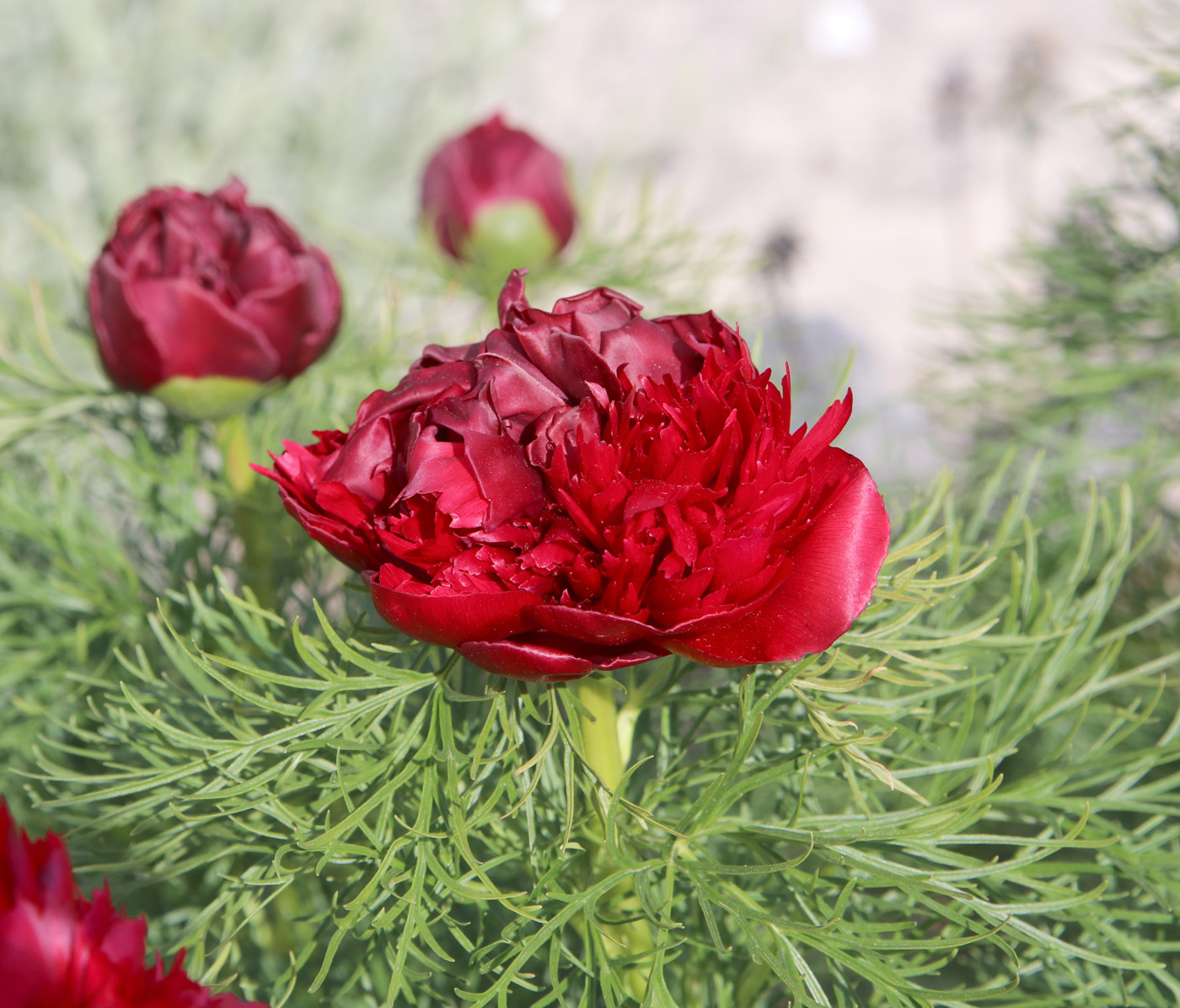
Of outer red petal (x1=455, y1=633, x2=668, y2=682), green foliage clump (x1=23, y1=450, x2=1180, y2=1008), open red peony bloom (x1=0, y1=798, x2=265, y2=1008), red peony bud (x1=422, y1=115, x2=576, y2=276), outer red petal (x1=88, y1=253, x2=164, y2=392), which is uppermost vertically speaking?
red peony bud (x1=422, y1=115, x2=576, y2=276)

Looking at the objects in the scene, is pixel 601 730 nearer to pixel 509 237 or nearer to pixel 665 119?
pixel 509 237

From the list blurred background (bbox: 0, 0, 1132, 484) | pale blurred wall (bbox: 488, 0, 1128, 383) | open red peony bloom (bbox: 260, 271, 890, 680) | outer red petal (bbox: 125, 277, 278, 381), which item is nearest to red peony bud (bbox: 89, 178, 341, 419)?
outer red petal (bbox: 125, 277, 278, 381)

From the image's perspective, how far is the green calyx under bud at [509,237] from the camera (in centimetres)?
62

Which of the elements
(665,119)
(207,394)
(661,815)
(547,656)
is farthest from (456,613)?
(665,119)

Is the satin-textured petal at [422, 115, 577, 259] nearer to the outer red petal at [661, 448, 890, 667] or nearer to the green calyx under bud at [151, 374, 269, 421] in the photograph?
the green calyx under bud at [151, 374, 269, 421]

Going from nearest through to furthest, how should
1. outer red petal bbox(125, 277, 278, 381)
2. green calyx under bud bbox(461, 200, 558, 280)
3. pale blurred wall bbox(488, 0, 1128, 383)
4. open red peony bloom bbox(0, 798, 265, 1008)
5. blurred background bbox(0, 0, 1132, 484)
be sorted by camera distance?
open red peony bloom bbox(0, 798, 265, 1008), outer red petal bbox(125, 277, 278, 381), green calyx under bud bbox(461, 200, 558, 280), blurred background bbox(0, 0, 1132, 484), pale blurred wall bbox(488, 0, 1128, 383)

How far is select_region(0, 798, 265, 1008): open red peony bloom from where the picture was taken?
203 millimetres

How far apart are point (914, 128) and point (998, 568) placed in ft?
5.74

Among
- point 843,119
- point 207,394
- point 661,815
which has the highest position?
point 843,119

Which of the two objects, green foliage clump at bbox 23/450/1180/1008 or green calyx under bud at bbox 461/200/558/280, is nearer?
green foliage clump at bbox 23/450/1180/1008

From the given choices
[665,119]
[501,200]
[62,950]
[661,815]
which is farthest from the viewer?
[665,119]

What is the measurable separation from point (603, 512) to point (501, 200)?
42 centimetres

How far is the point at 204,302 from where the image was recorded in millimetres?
405

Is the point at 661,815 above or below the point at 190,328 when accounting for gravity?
below
